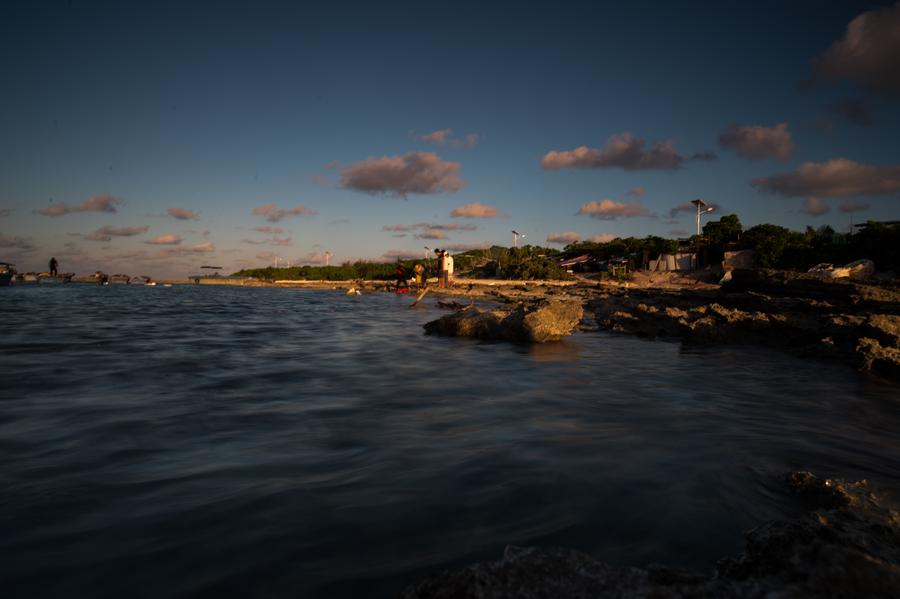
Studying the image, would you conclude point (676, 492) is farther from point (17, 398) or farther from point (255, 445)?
point (17, 398)

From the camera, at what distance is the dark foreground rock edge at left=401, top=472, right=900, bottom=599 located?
51.4 inches

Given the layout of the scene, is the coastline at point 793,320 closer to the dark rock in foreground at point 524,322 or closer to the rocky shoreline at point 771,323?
the rocky shoreline at point 771,323

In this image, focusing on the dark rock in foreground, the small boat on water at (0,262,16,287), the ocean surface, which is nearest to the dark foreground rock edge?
the ocean surface

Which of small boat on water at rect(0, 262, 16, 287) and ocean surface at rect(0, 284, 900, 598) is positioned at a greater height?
small boat on water at rect(0, 262, 16, 287)

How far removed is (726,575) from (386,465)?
243 cm

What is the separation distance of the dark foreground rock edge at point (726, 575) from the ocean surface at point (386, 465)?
0.56 m

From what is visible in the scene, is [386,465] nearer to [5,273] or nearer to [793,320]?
[793,320]

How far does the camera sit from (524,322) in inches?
412

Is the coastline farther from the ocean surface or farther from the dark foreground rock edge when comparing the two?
the dark foreground rock edge

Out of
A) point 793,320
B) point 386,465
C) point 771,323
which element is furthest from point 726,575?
point 793,320

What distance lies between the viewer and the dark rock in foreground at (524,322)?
10.5m

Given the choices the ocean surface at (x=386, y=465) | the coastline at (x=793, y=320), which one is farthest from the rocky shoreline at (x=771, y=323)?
the ocean surface at (x=386, y=465)

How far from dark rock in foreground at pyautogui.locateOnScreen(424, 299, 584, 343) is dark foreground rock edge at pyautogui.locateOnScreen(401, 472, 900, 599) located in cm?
860

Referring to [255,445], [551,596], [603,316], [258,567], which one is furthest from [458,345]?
[551,596]
